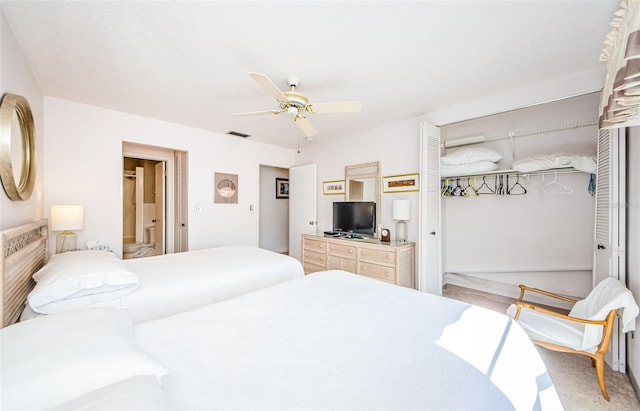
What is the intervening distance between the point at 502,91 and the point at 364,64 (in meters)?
1.65

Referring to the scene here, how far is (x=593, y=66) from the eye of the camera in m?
2.23

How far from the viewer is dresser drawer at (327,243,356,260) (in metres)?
3.70

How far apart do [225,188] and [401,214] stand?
9.32ft

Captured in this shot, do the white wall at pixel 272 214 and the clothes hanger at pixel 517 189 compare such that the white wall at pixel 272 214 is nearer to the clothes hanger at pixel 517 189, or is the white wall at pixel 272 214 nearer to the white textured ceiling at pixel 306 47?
the white textured ceiling at pixel 306 47

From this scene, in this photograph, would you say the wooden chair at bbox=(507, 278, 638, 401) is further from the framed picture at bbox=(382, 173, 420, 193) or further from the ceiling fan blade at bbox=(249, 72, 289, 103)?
the ceiling fan blade at bbox=(249, 72, 289, 103)

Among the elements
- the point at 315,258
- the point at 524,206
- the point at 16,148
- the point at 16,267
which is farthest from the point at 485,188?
the point at 16,148

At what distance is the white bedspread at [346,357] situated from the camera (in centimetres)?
80

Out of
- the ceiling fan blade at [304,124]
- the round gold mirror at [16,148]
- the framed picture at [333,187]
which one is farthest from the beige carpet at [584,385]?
the round gold mirror at [16,148]

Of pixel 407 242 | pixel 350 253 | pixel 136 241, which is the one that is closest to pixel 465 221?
pixel 407 242

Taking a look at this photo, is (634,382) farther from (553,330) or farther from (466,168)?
(466,168)

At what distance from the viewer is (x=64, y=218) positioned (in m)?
2.59

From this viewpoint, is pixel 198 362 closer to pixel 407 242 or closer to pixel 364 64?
pixel 364 64

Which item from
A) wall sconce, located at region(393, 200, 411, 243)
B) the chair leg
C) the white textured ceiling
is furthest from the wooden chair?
the white textured ceiling

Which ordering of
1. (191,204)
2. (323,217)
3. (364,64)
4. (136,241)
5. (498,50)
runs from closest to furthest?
1. (498,50)
2. (364,64)
3. (191,204)
4. (323,217)
5. (136,241)
